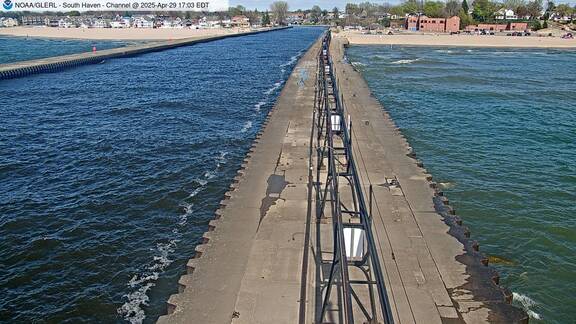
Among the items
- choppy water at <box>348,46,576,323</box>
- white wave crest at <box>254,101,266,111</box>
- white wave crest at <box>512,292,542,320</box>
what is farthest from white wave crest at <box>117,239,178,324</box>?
white wave crest at <box>254,101,266,111</box>

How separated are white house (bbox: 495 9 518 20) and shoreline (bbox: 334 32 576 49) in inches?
2684

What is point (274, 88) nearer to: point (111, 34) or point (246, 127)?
point (246, 127)

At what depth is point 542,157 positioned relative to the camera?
2494cm

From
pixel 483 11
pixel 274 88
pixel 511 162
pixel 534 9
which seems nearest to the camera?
pixel 511 162

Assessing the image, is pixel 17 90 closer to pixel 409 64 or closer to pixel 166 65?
pixel 166 65

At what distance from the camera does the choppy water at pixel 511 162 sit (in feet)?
46.3

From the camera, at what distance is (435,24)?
504 ft

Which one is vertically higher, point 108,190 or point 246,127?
point 246,127

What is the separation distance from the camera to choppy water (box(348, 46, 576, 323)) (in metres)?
14.1

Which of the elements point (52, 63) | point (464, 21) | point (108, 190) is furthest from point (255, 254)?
point (464, 21)

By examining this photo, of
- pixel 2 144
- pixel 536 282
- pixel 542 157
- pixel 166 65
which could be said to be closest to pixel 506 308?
pixel 536 282

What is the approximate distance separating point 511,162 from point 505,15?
184 meters

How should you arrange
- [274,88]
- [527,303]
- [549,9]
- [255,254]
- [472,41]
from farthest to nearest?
[549,9]
[472,41]
[274,88]
[527,303]
[255,254]

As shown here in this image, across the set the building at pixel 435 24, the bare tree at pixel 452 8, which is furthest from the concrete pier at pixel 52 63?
the bare tree at pixel 452 8
